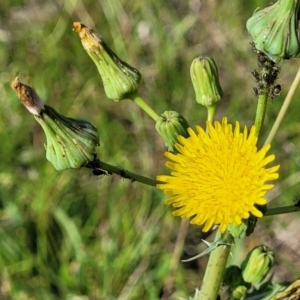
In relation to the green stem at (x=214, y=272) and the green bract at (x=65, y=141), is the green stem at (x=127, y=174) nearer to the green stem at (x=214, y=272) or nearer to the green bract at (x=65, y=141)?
the green bract at (x=65, y=141)

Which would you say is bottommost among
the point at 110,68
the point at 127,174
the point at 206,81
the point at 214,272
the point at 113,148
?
the point at 214,272

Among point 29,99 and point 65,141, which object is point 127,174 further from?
point 29,99

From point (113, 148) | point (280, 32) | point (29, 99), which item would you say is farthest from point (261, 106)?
point (113, 148)

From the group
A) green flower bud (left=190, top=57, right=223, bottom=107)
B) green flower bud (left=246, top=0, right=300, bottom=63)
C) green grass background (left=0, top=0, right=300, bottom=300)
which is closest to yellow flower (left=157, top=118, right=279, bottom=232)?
green flower bud (left=190, top=57, right=223, bottom=107)

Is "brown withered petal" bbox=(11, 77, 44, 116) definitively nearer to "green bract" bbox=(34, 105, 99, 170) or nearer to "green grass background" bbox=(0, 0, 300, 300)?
"green bract" bbox=(34, 105, 99, 170)

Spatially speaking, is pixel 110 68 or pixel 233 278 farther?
pixel 233 278

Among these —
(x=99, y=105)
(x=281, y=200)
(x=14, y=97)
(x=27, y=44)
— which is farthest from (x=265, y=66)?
(x=27, y=44)

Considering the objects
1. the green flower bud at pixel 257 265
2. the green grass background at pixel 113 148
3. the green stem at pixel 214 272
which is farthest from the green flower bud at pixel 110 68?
the green grass background at pixel 113 148

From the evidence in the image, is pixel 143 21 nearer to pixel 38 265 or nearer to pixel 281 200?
pixel 281 200
